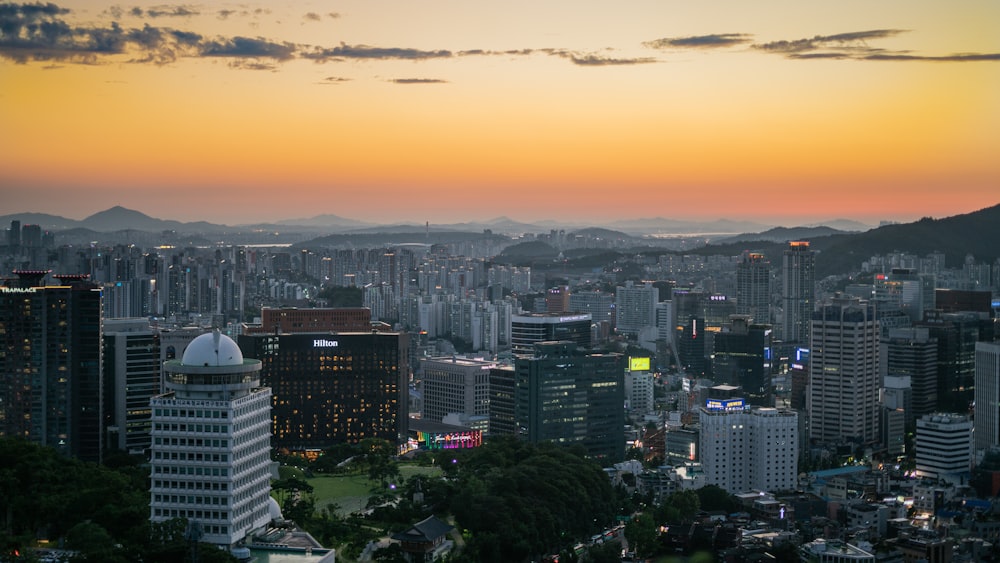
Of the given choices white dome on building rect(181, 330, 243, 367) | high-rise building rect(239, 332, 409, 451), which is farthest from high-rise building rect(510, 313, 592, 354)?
white dome on building rect(181, 330, 243, 367)

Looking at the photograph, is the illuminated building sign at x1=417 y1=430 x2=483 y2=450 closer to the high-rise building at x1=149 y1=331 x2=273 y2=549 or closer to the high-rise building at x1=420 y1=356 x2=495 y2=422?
the high-rise building at x1=420 y1=356 x2=495 y2=422

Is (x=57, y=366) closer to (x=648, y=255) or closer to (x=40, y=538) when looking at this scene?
(x=40, y=538)

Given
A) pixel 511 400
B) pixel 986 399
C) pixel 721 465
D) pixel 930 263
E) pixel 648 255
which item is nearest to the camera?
pixel 721 465

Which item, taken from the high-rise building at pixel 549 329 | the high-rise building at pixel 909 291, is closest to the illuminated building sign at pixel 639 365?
the high-rise building at pixel 549 329

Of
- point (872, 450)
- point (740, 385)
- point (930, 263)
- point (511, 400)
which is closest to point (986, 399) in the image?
point (872, 450)

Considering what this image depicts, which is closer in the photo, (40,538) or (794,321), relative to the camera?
(40,538)

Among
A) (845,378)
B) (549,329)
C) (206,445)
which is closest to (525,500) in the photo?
(206,445)
